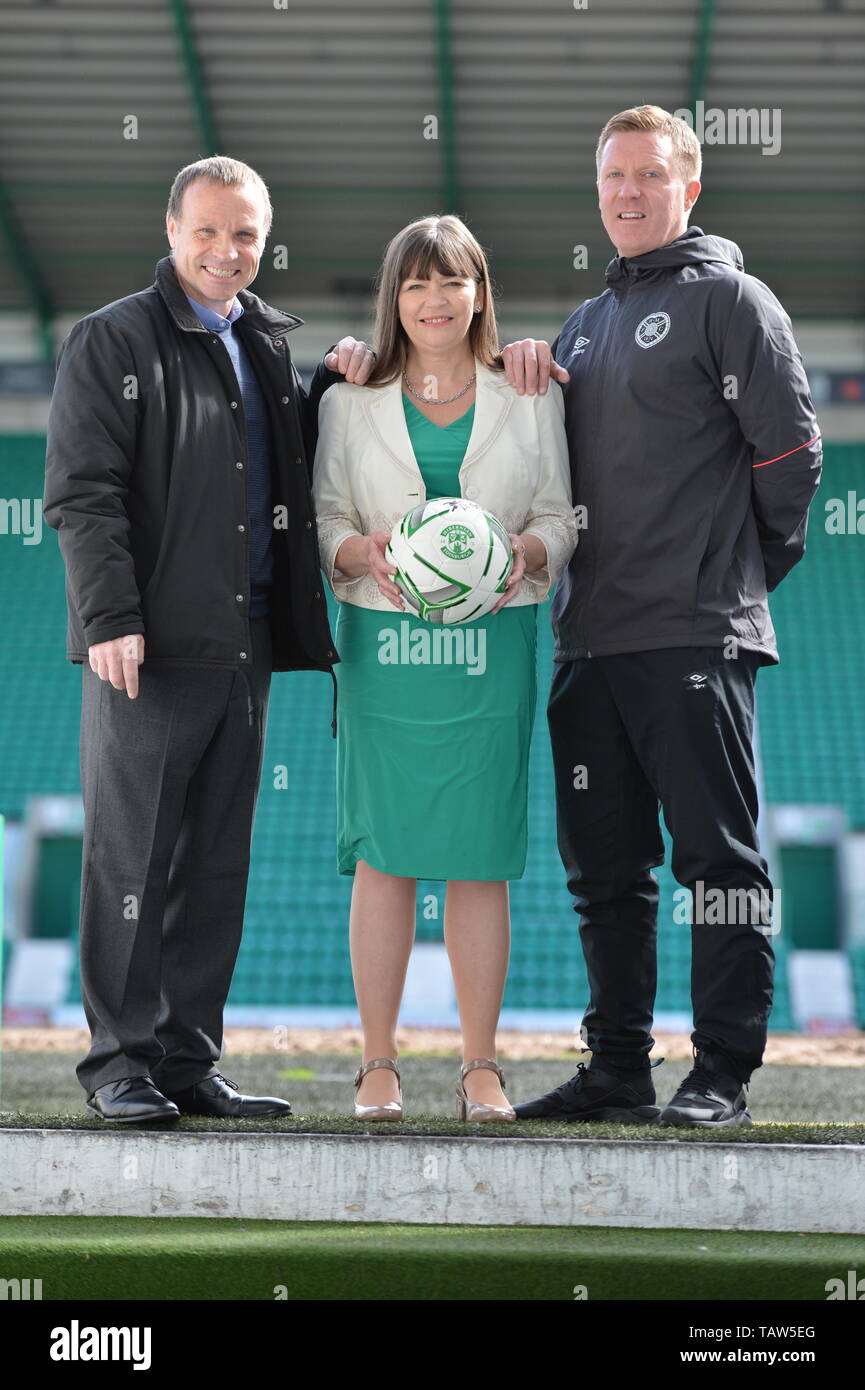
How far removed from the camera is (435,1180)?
280 cm

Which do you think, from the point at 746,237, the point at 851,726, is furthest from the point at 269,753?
the point at 746,237

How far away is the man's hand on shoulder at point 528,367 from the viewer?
3.27 m

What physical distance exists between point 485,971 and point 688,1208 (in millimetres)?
635

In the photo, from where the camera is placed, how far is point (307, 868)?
12.1 meters

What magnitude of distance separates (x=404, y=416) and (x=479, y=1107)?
1.44m

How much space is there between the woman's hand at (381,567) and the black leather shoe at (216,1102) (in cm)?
107

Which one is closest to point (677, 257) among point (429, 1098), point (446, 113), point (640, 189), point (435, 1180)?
point (640, 189)

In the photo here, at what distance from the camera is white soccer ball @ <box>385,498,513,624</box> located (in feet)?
9.87

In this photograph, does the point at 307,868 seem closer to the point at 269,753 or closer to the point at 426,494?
the point at 269,753

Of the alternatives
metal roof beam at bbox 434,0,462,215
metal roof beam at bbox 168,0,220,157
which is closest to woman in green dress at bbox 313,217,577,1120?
metal roof beam at bbox 434,0,462,215

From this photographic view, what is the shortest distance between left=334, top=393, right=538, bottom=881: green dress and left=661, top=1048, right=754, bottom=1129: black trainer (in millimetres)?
539

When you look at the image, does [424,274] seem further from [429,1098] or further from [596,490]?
[429,1098]

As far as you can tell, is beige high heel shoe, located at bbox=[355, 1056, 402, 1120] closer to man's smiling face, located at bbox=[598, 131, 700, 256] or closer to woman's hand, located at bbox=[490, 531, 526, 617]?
woman's hand, located at bbox=[490, 531, 526, 617]

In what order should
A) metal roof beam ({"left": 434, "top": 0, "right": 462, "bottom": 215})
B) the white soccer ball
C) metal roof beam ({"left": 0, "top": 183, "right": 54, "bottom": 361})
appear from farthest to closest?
1. metal roof beam ({"left": 0, "top": 183, "right": 54, "bottom": 361})
2. metal roof beam ({"left": 434, "top": 0, "right": 462, "bottom": 215})
3. the white soccer ball
